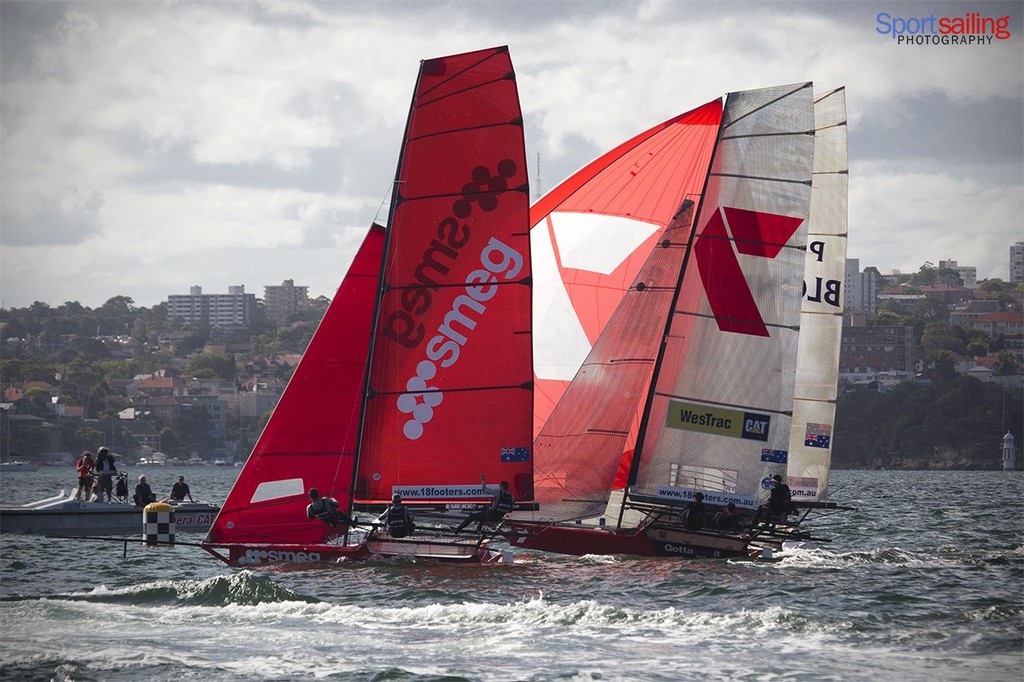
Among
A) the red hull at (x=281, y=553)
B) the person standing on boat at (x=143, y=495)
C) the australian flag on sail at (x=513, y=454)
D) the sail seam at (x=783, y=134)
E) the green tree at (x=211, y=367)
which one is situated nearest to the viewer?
the red hull at (x=281, y=553)

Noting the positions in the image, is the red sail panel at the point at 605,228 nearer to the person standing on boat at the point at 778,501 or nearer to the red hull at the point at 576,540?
the red hull at the point at 576,540

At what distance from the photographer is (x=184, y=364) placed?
191 meters

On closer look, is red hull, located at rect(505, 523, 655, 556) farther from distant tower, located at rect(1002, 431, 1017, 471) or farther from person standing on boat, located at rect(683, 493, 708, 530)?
distant tower, located at rect(1002, 431, 1017, 471)

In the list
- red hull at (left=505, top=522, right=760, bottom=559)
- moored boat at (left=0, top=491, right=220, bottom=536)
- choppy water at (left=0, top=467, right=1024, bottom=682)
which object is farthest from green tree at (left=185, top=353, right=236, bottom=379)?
red hull at (left=505, top=522, right=760, bottom=559)

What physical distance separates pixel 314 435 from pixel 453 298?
276 centimetres

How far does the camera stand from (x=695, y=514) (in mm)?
21781

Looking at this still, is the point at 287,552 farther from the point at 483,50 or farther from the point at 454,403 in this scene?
the point at 483,50

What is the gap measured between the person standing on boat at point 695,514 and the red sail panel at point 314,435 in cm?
523

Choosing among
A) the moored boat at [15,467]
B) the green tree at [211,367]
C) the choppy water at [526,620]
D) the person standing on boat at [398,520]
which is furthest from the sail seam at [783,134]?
the green tree at [211,367]

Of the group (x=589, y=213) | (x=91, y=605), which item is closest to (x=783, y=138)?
(x=589, y=213)

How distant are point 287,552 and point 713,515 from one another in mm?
6683

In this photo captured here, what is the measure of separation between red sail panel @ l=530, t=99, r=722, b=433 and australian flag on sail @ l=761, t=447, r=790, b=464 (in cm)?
419

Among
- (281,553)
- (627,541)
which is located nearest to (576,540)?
(627,541)

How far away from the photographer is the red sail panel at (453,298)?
2033 cm
